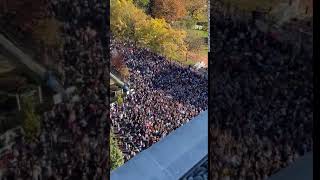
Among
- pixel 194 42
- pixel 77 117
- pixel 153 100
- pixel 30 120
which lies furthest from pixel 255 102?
pixel 194 42

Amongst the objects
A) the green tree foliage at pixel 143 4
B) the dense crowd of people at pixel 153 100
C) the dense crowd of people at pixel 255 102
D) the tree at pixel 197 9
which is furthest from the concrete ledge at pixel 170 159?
the tree at pixel 197 9

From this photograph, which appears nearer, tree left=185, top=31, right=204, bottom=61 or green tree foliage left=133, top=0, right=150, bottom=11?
green tree foliage left=133, top=0, right=150, bottom=11

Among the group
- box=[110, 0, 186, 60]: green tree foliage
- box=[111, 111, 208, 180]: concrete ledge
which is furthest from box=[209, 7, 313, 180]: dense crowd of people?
box=[110, 0, 186, 60]: green tree foliage

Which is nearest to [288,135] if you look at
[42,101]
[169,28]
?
[42,101]

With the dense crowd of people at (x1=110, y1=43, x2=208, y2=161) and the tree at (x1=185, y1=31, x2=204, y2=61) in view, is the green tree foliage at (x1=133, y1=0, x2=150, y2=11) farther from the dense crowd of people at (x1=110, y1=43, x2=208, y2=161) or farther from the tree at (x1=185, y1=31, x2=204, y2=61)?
the tree at (x1=185, y1=31, x2=204, y2=61)

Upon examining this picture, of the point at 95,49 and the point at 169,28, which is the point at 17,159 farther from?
the point at 169,28

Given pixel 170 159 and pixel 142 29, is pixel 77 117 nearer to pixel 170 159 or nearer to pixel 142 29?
pixel 170 159
